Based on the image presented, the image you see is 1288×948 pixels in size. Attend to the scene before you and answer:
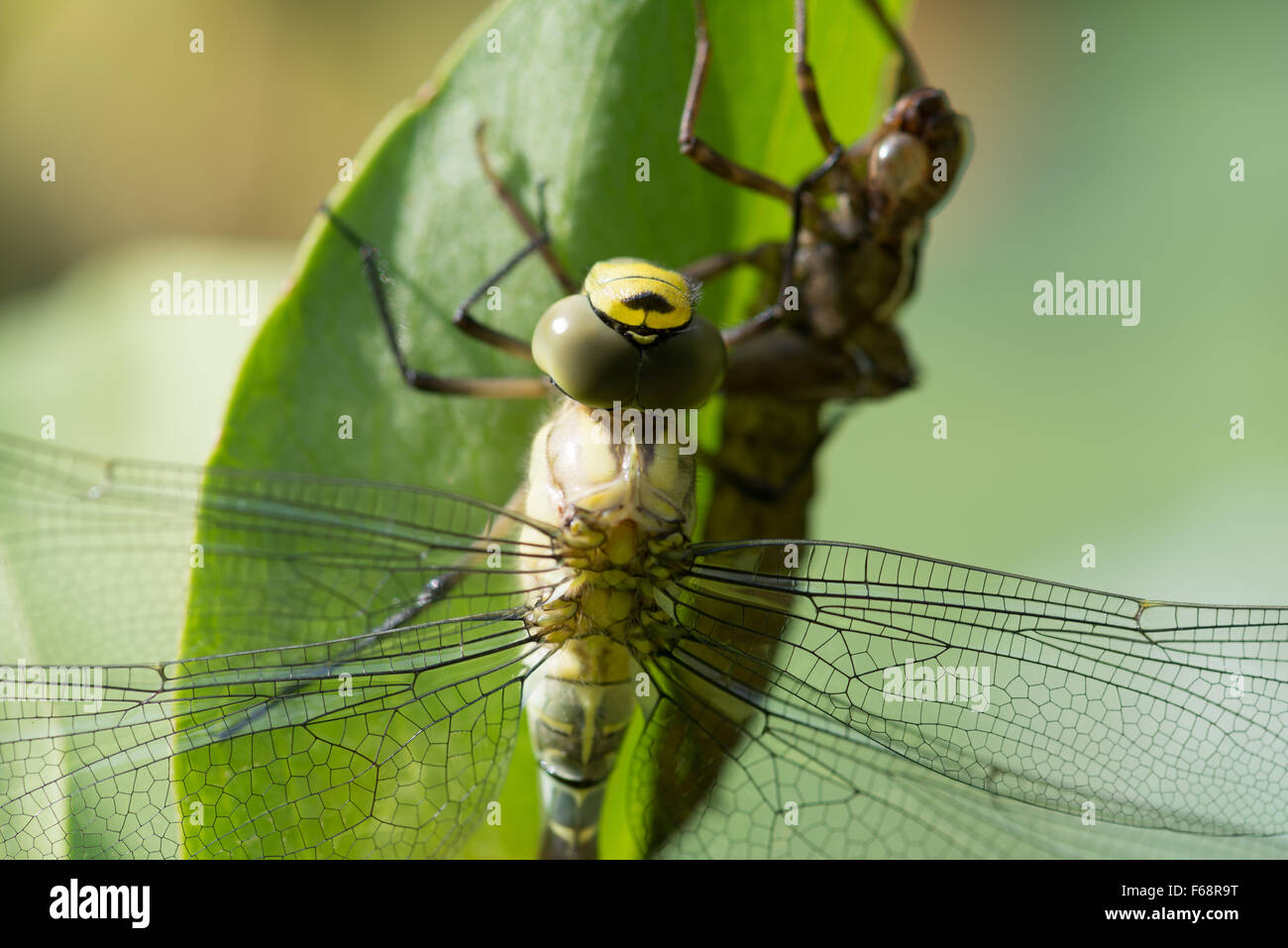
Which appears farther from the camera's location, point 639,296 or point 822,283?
point 822,283

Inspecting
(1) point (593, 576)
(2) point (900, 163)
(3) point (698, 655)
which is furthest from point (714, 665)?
(2) point (900, 163)

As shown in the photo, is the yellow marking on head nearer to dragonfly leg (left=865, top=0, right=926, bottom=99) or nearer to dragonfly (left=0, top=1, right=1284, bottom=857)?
dragonfly (left=0, top=1, right=1284, bottom=857)

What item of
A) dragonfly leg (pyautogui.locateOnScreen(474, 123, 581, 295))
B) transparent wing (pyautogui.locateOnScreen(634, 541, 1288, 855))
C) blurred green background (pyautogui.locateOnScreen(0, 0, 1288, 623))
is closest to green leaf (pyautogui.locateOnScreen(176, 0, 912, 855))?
dragonfly leg (pyautogui.locateOnScreen(474, 123, 581, 295))

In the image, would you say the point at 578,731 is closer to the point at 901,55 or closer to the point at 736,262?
the point at 736,262

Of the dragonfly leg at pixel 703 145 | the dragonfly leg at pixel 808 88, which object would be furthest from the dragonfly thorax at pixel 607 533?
the dragonfly leg at pixel 808 88

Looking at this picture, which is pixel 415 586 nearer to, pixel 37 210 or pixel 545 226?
pixel 545 226

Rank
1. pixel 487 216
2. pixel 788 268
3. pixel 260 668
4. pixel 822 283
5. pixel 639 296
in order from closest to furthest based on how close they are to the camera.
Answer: pixel 260 668 < pixel 639 296 < pixel 487 216 < pixel 788 268 < pixel 822 283

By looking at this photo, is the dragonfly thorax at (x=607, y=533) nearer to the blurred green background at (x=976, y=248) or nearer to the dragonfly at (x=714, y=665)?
the dragonfly at (x=714, y=665)
